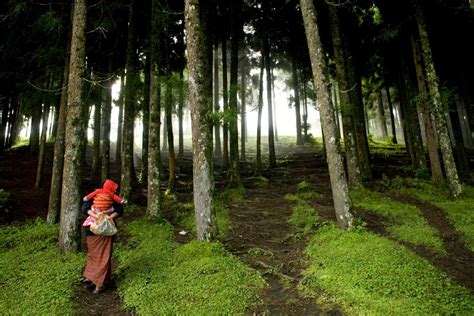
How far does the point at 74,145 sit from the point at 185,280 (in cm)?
449

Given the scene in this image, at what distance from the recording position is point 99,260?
234 inches

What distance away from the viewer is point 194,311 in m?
4.82

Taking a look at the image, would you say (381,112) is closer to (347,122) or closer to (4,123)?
(347,122)

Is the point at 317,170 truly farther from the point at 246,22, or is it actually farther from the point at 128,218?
the point at 128,218

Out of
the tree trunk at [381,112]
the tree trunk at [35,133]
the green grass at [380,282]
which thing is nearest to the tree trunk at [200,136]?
the green grass at [380,282]

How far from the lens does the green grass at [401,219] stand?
734cm

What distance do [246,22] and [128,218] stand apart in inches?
493

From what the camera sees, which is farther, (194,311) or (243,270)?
(243,270)

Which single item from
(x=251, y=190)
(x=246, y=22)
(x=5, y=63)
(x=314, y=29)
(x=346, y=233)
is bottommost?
(x=346, y=233)

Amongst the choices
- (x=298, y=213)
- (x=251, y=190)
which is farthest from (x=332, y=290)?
(x=251, y=190)

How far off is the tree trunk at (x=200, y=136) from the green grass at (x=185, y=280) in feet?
2.11

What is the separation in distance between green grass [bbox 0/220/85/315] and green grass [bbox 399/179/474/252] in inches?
342

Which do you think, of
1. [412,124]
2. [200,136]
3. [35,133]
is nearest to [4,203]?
[200,136]

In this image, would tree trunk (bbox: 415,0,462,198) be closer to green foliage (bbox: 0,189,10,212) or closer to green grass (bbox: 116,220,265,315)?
green grass (bbox: 116,220,265,315)
